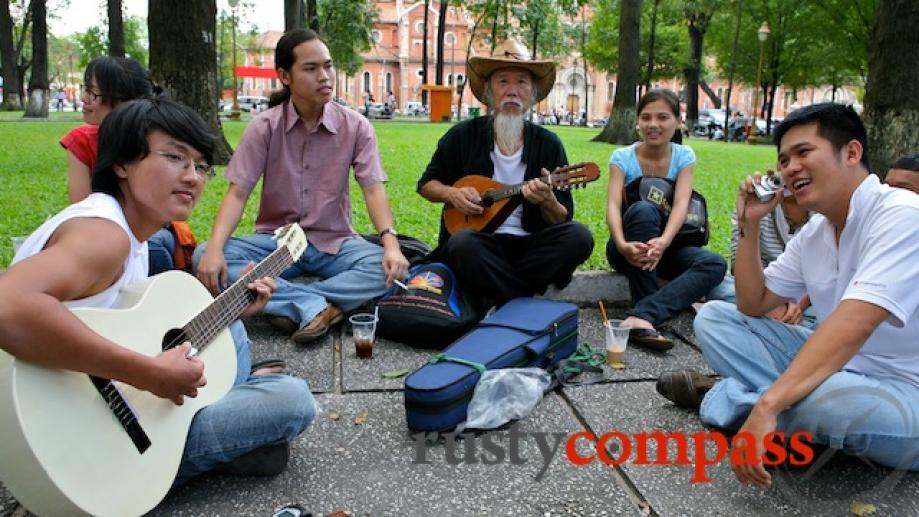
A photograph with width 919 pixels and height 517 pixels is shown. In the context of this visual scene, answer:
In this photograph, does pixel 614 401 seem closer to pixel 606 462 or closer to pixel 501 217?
pixel 606 462

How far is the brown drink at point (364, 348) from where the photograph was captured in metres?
3.50

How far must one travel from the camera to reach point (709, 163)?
556 inches

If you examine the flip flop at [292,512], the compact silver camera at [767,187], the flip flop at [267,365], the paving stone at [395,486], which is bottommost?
the paving stone at [395,486]

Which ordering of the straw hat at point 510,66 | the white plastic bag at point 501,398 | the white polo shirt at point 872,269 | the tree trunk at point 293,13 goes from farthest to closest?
the tree trunk at point 293,13, the straw hat at point 510,66, the white plastic bag at point 501,398, the white polo shirt at point 872,269

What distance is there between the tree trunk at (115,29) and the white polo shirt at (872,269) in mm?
16247

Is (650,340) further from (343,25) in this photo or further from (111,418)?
(343,25)

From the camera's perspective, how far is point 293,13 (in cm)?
1536

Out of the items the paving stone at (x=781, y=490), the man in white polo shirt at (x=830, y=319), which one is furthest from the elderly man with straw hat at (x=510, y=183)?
the paving stone at (x=781, y=490)

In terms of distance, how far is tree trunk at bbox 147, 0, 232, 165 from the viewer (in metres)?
8.16

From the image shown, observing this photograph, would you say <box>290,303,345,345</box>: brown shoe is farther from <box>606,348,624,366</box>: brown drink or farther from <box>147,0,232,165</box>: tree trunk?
<box>147,0,232,165</box>: tree trunk

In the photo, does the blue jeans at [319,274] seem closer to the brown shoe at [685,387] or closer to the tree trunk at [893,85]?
the brown shoe at [685,387]

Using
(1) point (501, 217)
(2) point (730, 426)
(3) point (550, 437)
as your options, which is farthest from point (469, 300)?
(2) point (730, 426)

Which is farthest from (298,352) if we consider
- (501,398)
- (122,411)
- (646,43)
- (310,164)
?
(646,43)

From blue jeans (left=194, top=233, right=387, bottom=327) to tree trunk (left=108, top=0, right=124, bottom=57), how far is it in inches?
546
